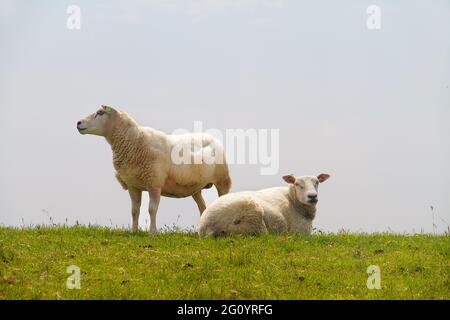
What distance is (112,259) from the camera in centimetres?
1372

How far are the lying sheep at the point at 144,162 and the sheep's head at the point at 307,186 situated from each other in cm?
292

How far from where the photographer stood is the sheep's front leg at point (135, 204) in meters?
18.7

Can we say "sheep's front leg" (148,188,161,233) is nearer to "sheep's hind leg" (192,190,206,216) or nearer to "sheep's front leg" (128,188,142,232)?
"sheep's front leg" (128,188,142,232)

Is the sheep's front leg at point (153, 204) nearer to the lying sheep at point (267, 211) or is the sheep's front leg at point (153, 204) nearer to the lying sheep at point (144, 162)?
the lying sheep at point (144, 162)

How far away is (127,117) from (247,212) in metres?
4.84

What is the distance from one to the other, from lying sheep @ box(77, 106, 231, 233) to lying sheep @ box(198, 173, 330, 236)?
2.37m

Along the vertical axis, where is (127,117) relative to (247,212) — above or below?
above

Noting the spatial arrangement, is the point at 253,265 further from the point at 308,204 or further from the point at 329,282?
the point at 308,204

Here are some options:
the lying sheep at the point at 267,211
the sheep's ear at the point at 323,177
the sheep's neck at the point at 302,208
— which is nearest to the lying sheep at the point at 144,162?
the lying sheep at the point at 267,211

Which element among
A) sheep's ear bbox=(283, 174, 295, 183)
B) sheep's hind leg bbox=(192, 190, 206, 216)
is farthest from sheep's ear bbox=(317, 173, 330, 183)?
sheep's hind leg bbox=(192, 190, 206, 216)

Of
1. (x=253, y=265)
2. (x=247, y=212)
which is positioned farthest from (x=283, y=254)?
(x=247, y=212)

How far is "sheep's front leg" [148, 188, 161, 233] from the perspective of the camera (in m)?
18.1

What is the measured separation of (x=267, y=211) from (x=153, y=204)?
315cm
